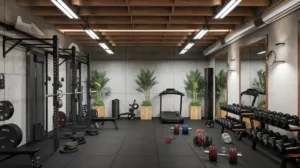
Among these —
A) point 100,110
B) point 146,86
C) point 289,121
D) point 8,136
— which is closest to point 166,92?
point 146,86

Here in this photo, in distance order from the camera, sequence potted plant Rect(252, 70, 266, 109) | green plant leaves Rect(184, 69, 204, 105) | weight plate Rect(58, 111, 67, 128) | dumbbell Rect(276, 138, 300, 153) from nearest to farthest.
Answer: dumbbell Rect(276, 138, 300, 153) → potted plant Rect(252, 70, 266, 109) → weight plate Rect(58, 111, 67, 128) → green plant leaves Rect(184, 69, 204, 105)

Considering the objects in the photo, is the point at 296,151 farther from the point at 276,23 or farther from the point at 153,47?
the point at 153,47

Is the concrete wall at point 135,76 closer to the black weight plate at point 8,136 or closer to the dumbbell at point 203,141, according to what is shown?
the dumbbell at point 203,141

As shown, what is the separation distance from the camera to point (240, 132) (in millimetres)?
6383

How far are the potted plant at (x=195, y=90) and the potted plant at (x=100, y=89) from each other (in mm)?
3771

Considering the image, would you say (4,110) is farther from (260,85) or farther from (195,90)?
(195,90)

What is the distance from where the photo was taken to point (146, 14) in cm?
576

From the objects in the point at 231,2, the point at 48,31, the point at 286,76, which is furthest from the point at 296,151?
the point at 48,31

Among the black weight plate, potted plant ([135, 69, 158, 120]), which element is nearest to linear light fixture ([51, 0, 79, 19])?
the black weight plate

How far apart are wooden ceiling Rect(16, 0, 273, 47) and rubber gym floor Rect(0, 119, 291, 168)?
317cm

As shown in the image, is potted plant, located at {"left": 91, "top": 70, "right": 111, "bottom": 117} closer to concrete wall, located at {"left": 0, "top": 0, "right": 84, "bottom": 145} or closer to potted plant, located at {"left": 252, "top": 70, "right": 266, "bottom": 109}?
concrete wall, located at {"left": 0, "top": 0, "right": 84, "bottom": 145}

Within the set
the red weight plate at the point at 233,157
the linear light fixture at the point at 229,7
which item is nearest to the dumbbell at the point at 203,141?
the red weight plate at the point at 233,157

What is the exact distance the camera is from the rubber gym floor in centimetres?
435

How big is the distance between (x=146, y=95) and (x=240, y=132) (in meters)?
5.33
